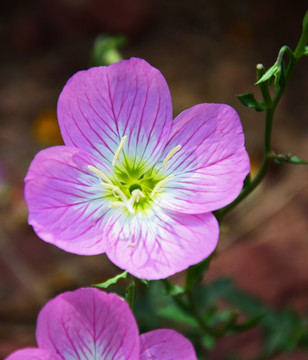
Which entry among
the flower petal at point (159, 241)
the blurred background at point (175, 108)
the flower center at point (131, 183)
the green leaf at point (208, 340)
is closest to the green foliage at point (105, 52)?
the flower center at point (131, 183)

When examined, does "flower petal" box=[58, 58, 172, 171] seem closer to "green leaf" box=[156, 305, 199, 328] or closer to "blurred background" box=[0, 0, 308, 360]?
"green leaf" box=[156, 305, 199, 328]

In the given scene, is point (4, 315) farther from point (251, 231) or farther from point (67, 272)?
point (251, 231)

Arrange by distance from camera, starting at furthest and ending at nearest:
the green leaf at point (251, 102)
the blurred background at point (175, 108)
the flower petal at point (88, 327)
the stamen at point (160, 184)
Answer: the blurred background at point (175, 108)
the stamen at point (160, 184)
the green leaf at point (251, 102)
the flower petal at point (88, 327)

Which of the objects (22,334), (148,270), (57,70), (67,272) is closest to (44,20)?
(57,70)

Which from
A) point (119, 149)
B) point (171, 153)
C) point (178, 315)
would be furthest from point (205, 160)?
point (178, 315)

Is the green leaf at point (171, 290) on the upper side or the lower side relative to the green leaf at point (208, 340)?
upper

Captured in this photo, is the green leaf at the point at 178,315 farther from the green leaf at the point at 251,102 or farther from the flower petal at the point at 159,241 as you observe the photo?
the green leaf at the point at 251,102
